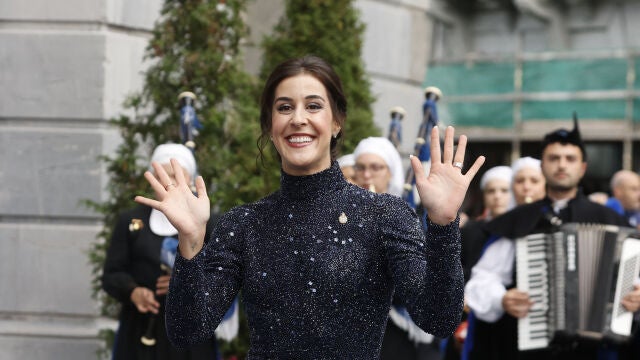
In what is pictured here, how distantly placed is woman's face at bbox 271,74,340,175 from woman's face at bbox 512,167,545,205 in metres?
5.25

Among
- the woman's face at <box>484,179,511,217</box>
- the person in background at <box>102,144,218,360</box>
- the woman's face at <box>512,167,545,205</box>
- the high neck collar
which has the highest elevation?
the high neck collar

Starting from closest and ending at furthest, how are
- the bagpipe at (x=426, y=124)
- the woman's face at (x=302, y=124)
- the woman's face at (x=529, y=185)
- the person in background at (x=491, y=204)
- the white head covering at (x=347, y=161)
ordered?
the woman's face at (x=302, y=124) < the bagpipe at (x=426, y=124) < the white head covering at (x=347, y=161) < the person in background at (x=491, y=204) < the woman's face at (x=529, y=185)

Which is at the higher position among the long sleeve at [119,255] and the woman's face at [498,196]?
the woman's face at [498,196]

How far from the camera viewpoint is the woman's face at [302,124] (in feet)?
10.6

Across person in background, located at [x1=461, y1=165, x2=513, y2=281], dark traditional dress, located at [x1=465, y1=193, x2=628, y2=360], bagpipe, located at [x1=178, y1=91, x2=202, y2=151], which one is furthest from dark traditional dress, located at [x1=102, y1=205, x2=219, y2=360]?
person in background, located at [x1=461, y1=165, x2=513, y2=281]

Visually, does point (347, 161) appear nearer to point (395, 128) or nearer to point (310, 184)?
point (395, 128)

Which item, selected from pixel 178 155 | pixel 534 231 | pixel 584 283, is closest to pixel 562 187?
pixel 534 231

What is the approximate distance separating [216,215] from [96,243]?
1515 millimetres

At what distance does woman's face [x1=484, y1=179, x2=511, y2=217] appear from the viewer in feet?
30.2

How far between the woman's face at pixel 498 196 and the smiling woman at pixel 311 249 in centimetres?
600

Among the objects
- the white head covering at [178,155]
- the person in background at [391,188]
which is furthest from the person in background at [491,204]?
the white head covering at [178,155]

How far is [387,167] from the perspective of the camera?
287 inches

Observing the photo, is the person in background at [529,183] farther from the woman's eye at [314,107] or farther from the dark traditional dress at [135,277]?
the woman's eye at [314,107]

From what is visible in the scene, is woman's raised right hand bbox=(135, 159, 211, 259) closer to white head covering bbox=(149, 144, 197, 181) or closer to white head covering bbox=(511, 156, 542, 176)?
white head covering bbox=(149, 144, 197, 181)
